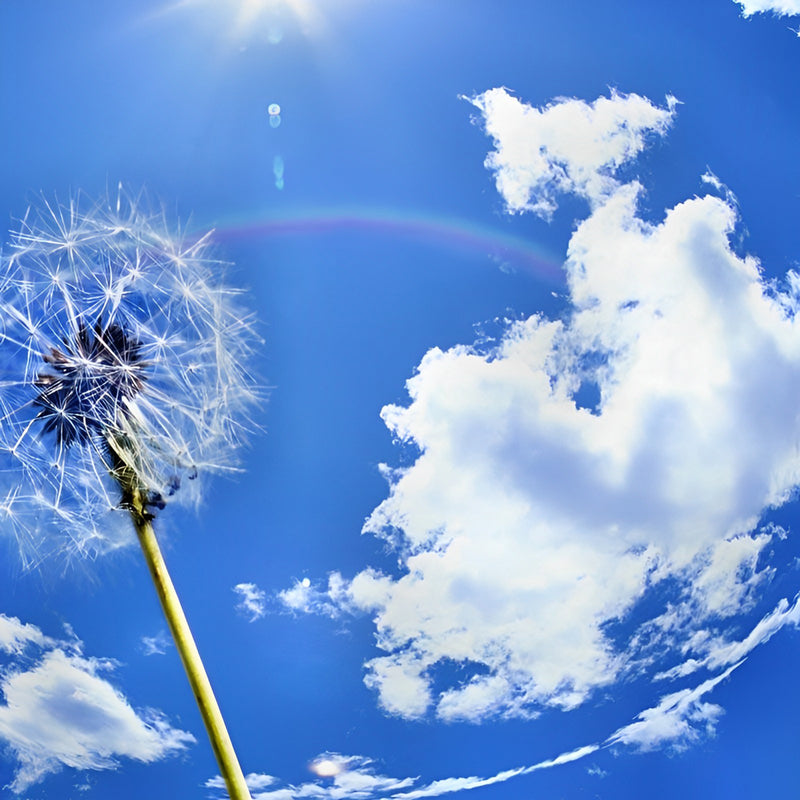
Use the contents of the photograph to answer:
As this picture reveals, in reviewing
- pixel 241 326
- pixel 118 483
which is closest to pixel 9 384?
pixel 118 483

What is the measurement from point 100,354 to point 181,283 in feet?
5.60

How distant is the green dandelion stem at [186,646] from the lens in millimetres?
8438

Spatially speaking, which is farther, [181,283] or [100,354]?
[181,283]

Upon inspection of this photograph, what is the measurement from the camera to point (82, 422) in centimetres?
955

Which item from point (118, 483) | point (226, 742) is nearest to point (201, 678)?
point (226, 742)

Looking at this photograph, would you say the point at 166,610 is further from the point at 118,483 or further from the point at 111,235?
the point at 111,235

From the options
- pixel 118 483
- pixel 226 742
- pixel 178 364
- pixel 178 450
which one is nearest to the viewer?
pixel 226 742

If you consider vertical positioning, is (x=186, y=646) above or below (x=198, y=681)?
above

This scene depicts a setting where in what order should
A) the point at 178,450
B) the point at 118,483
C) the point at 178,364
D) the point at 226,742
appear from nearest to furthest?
the point at 226,742
the point at 118,483
the point at 178,450
the point at 178,364

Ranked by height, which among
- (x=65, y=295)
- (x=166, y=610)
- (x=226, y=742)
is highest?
(x=65, y=295)

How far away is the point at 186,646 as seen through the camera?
28.1ft

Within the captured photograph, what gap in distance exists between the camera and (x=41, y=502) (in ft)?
32.2

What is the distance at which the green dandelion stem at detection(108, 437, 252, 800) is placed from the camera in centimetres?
844

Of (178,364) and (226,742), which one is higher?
(178,364)
